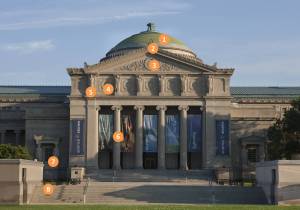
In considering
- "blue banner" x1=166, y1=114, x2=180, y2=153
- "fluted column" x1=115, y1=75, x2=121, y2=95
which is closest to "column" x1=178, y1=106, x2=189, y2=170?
"blue banner" x1=166, y1=114, x2=180, y2=153

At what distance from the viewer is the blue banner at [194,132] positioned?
332 feet

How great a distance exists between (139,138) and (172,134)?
16.1 feet

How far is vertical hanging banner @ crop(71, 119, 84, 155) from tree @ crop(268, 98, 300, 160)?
27744 mm

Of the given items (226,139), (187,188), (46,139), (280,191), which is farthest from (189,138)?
(280,191)

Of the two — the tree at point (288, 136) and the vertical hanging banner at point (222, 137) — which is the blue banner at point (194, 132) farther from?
the tree at point (288, 136)

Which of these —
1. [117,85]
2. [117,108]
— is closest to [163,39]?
[117,85]

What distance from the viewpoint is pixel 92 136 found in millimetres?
100938

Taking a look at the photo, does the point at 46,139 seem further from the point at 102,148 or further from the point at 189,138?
the point at 189,138

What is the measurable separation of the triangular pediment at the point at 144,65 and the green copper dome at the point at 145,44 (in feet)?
55.5

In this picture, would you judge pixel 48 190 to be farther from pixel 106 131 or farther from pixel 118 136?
pixel 106 131

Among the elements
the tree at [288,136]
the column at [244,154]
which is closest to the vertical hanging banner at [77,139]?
the column at [244,154]

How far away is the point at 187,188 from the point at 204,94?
31.2 meters

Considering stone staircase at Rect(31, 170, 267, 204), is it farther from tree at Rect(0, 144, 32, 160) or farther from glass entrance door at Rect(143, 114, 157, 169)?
glass entrance door at Rect(143, 114, 157, 169)

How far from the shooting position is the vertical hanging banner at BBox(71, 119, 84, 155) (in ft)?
329
